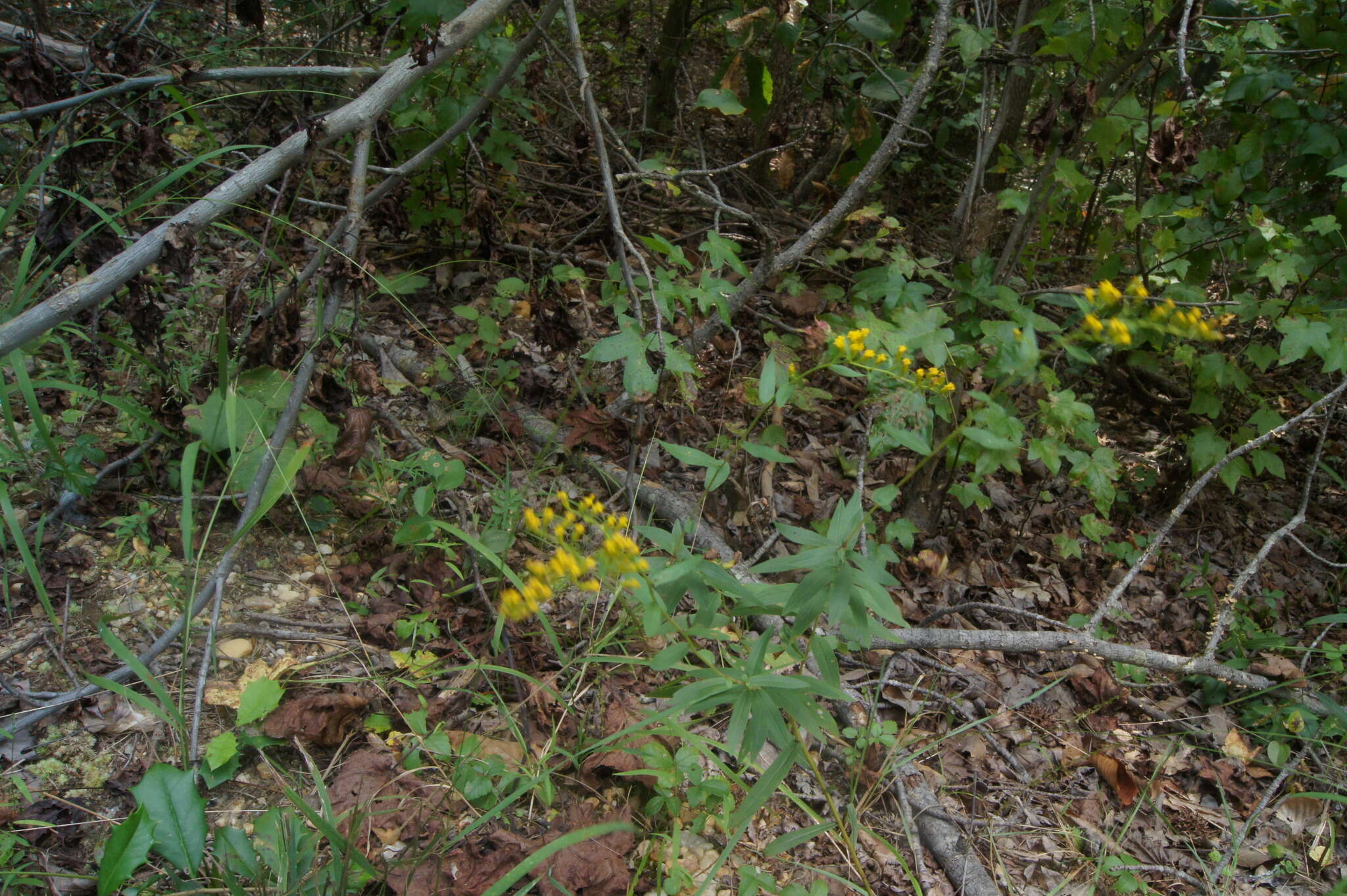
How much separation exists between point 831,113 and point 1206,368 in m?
2.09

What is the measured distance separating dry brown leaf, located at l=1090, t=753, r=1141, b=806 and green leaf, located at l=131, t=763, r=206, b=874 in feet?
7.19

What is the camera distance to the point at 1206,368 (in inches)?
113

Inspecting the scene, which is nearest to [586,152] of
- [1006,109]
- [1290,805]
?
[1006,109]

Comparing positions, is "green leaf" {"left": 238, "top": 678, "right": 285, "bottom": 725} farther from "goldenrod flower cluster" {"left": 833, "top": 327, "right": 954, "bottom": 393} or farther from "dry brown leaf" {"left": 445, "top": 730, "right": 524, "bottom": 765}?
"goldenrod flower cluster" {"left": 833, "top": 327, "right": 954, "bottom": 393}

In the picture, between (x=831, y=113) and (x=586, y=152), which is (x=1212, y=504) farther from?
(x=586, y=152)

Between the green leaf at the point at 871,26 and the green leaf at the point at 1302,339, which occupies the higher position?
the green leaf at the point at 871,26

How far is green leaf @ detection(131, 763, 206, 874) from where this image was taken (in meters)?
1.35

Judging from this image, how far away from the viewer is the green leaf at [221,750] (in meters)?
1.54

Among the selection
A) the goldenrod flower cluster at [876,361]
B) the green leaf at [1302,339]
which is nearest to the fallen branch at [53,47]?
the goldenrod flower cluster at [876,361]

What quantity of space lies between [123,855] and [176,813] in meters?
0.10

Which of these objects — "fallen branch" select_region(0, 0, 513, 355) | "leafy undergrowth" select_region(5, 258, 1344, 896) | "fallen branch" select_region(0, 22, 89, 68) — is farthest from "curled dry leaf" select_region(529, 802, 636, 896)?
"fallen branch" select_region(0, 22, 89, 68)

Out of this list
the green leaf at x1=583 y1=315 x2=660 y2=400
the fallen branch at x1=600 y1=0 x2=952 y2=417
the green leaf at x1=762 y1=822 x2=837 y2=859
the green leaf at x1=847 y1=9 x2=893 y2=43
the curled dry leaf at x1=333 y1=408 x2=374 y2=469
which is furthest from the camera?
the green leaf at x1=847 y1=9 x2=893 y2=43

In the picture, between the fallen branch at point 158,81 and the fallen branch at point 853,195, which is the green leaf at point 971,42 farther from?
the fallen branch at point 158,81

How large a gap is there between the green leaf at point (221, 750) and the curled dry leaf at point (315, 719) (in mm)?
80
